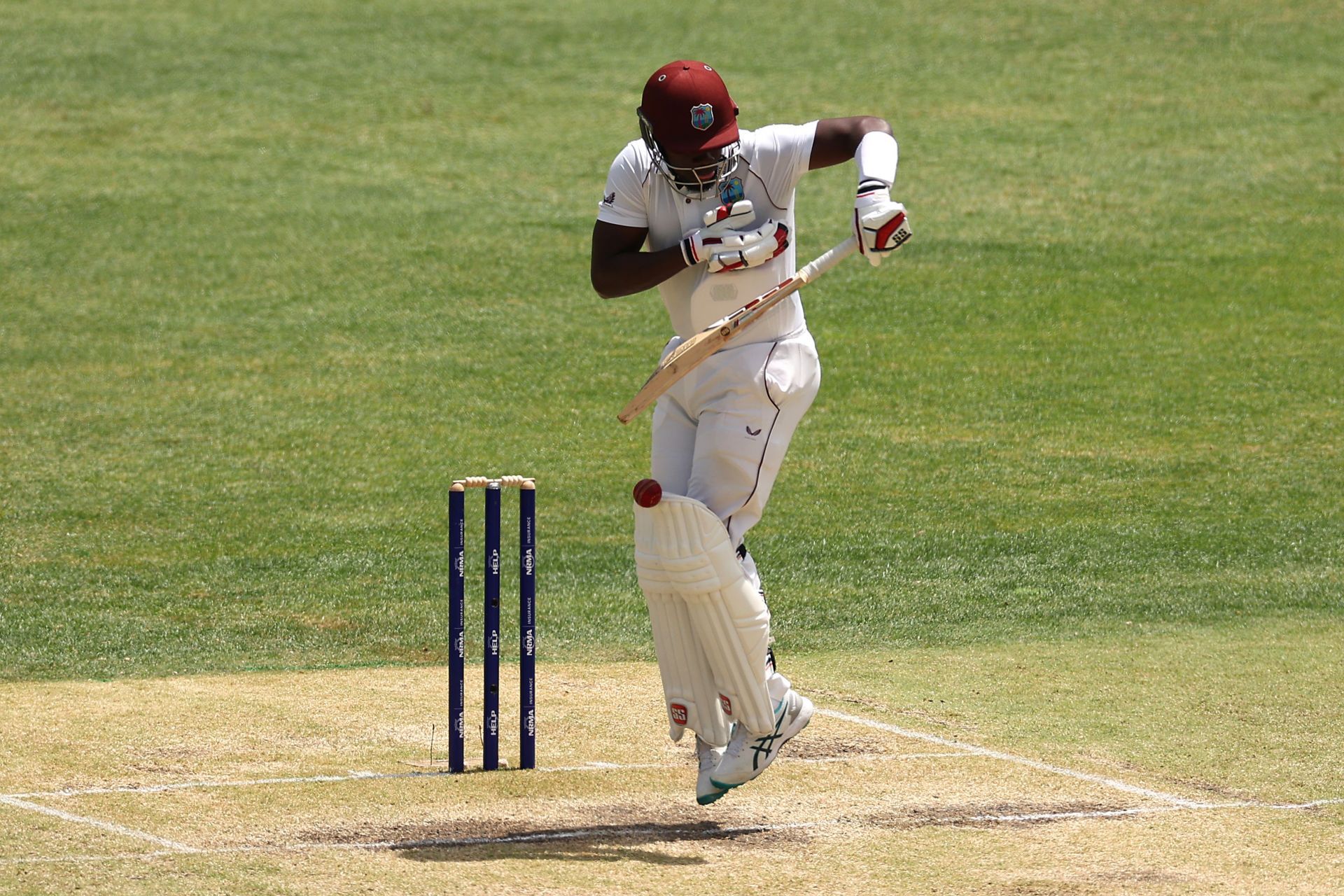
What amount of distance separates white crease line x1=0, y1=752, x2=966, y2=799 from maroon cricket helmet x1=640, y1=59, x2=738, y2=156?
2.20m

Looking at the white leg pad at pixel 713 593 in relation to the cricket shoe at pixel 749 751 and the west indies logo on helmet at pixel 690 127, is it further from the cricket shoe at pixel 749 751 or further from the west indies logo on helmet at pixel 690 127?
the west indies logo on helmet at pixel 690 127

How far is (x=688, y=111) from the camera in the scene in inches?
215

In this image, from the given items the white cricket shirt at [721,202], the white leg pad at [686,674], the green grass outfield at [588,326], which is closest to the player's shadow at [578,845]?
the white leg pad at [686,674]

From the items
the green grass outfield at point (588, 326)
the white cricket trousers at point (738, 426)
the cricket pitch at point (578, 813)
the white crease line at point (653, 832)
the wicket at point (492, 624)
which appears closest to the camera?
the cricket pitch at point (578, 813)

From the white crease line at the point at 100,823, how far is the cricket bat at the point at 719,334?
185 cm

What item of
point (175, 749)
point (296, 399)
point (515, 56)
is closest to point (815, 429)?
point (296, 399)

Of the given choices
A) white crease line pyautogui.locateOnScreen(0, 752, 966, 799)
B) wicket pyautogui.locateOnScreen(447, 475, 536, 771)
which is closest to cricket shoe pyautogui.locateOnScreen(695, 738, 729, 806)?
white crease line pyautogui.locateOnScreen(0, 752, 966, 799)

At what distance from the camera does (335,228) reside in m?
17.1

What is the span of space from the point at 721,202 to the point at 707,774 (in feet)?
6.06

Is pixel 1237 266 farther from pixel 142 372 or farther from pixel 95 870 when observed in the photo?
pixel 95 870

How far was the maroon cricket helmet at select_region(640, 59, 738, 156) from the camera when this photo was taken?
547 cm

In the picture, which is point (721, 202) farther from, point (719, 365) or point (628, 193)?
point (719, 365)

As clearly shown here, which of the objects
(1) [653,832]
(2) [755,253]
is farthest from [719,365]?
(1) [653,832]

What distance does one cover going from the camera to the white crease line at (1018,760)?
578 centimetres
